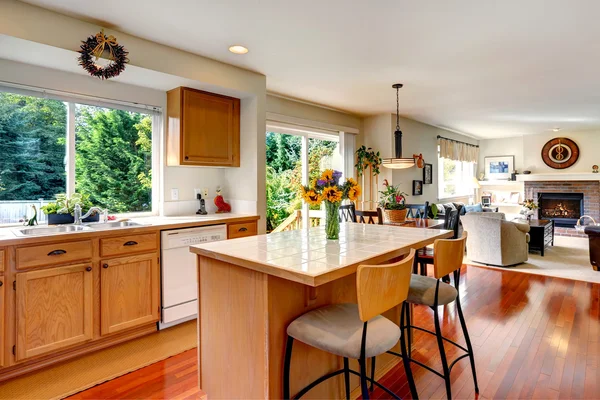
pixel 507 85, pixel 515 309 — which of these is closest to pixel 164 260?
pixel 515 309

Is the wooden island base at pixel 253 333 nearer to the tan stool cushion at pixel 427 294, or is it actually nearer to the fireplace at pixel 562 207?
the tan stool cushion at pixel 427 294

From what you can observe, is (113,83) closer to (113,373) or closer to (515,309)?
(113,373)

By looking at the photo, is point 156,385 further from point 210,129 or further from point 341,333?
point 210,129

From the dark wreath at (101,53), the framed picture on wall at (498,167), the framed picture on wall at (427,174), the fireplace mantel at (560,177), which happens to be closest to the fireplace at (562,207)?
the fireplace mantel at (560,177)

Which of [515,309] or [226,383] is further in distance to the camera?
[515,309]

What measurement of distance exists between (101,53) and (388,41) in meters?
2.24

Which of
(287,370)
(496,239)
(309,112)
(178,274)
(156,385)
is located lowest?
→ (156,385)

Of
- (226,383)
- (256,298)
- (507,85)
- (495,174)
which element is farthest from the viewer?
(495,174)

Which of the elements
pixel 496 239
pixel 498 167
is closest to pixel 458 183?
pixel 498 167

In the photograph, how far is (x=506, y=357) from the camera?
8.07ft

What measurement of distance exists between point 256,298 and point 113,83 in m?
2.67

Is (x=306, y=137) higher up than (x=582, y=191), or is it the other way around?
(x=306, y=137)

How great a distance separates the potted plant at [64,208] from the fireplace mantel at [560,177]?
936 cm

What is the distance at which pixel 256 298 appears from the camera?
1.60 m
